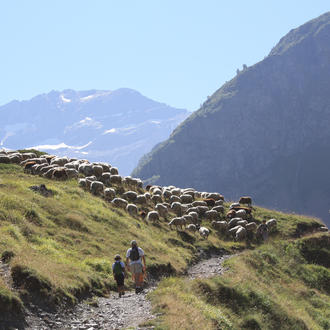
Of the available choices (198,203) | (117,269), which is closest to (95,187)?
(198,203)

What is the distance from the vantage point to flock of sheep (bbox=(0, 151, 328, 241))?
40928mm

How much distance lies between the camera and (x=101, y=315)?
1590cm

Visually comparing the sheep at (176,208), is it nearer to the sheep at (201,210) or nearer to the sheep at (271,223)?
the sheep at (201,210)

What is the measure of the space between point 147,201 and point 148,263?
19130 mm

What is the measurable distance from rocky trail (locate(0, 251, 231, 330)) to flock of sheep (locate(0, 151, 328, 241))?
20687mm

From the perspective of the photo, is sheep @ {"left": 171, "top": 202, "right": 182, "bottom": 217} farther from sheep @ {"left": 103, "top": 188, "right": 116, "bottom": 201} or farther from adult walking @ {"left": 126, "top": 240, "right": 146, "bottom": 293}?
adult walking @ {"left": 126, "top": 240, "right": 146, "bottom": 293}

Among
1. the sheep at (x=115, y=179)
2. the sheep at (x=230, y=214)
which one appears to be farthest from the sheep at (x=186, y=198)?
the sheep at (x=115, y=179)

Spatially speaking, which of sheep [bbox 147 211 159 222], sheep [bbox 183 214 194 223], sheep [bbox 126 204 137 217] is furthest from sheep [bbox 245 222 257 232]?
sheep [bbox 126 204 137 217]

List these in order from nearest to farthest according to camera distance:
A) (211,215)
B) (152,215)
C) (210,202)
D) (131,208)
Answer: (131,208), (152,215), (211,215), (210,202)

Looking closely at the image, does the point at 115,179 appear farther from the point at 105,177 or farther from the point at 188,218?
the point at 188,218

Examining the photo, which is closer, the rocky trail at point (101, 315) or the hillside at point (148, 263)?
the rocky trail at point (101, 315)

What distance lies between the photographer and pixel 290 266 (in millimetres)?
36281

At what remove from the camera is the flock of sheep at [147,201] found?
40.9 m

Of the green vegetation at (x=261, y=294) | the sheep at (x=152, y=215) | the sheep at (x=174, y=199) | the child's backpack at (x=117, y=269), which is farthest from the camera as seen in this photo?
the sheep at (x=174, y=199)
